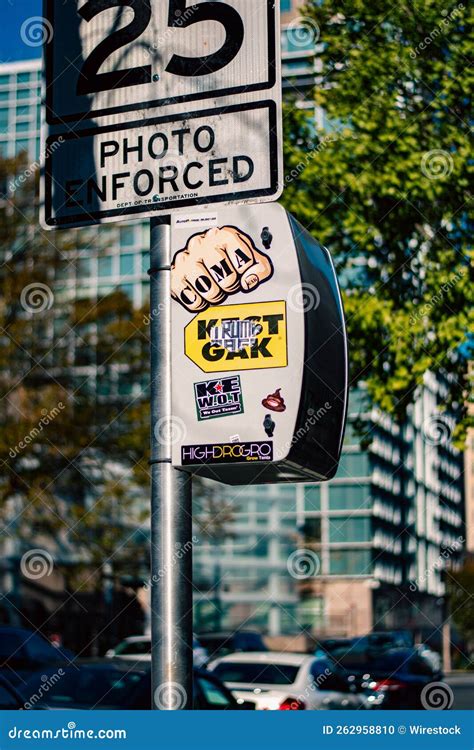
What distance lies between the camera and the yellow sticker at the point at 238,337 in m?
2.50

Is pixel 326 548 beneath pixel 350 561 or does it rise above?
above

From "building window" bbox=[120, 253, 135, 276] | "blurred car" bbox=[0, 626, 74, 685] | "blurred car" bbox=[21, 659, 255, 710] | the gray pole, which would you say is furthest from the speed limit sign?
"building window" bbox=[120, 253, 135, 276]

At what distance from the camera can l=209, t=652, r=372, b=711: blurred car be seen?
13.4 metres

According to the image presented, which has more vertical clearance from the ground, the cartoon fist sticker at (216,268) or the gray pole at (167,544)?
the cartoon fist sticker at (216,268)

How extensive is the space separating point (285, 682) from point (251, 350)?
1208 cm

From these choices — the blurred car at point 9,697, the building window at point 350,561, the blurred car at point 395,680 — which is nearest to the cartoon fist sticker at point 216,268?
the blurred car at point 9,697

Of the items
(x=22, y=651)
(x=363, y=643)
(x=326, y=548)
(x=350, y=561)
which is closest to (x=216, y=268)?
(x=22, y=651)

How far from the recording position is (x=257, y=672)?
14367mm

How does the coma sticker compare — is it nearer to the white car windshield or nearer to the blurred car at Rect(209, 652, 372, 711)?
the blurred car at Rect(209, 652, 372, 711)

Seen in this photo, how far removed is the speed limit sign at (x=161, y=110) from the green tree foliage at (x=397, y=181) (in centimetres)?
923

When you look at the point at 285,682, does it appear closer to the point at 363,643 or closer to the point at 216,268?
the point at 216,268

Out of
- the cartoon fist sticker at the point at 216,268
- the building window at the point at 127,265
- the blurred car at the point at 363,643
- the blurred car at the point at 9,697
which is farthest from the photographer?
the building window at the point at 127,265

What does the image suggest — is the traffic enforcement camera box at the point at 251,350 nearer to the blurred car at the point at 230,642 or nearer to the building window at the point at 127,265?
the blurred car at the point at 230,642
